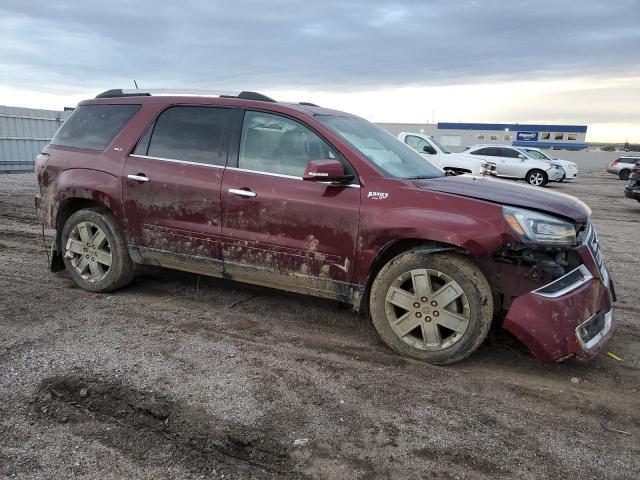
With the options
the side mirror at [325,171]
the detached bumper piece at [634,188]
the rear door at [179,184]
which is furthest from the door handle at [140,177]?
the detached bumper piece at [634,188]

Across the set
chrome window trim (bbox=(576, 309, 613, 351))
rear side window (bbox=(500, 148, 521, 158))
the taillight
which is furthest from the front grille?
rear side window (bbox=(500, 148, 521, 158))

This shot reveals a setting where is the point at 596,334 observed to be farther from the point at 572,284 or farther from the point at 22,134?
the point at 22,134

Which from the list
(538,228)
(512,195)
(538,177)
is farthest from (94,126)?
(538,177)

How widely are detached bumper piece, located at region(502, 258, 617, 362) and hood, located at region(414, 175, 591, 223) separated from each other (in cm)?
47

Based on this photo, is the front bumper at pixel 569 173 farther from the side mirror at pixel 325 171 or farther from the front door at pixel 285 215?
the side mirror at pixel 325 171

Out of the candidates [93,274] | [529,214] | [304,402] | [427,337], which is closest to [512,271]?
[529,214]

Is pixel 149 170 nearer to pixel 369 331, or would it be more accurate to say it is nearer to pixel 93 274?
pixel 93 274

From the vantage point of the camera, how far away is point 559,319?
3.45 m

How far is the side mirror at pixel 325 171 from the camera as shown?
382 cm

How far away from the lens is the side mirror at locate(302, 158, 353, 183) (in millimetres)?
3818

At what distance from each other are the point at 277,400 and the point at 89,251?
2.93 meters

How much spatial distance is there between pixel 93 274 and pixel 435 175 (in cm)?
348

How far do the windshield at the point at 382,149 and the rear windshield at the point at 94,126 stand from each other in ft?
6.71

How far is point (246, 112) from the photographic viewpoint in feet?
14.6
